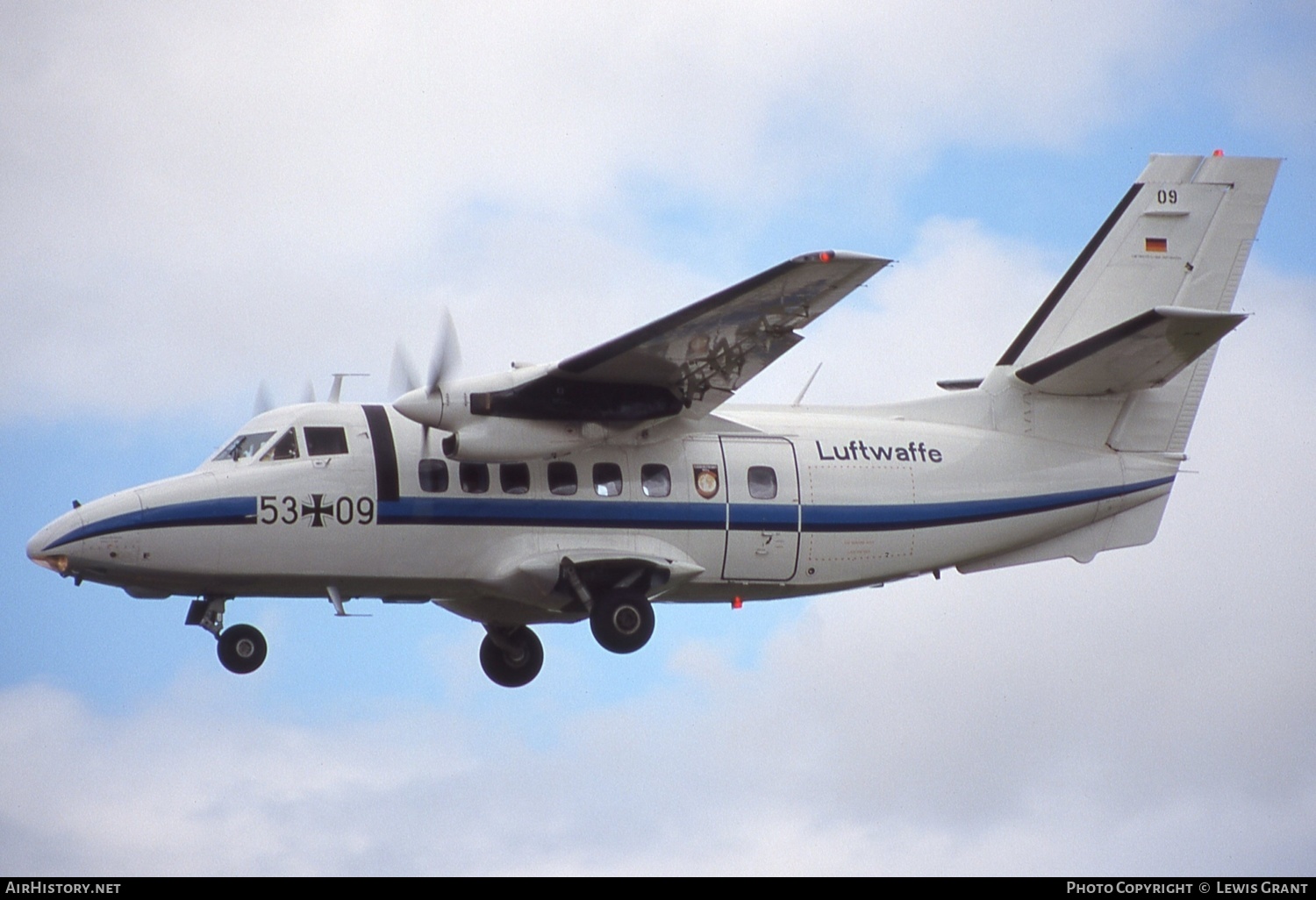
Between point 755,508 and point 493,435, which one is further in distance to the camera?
point 755,508

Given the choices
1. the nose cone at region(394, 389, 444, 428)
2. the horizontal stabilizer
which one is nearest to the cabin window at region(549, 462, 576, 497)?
the nose cone at region(394, 389, 444, 428)

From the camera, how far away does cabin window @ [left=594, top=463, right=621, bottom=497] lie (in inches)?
747

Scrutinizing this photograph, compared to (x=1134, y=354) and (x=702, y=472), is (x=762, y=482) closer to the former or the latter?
(x=702, y=472)

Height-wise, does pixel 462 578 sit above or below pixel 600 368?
below

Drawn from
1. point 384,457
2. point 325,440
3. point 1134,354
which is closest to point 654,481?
point 384,457

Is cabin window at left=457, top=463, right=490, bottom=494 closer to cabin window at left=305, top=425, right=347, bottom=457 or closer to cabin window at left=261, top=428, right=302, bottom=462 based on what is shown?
cabin window at left=305, top=425, right=347, bottom=457

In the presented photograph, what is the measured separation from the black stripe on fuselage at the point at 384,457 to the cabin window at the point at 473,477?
24.6 inches

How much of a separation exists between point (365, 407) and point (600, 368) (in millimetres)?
2371

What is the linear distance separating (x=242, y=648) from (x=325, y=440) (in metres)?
2.11

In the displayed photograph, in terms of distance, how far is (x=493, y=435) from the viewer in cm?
1819

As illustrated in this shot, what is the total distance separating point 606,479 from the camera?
62.4 feet
